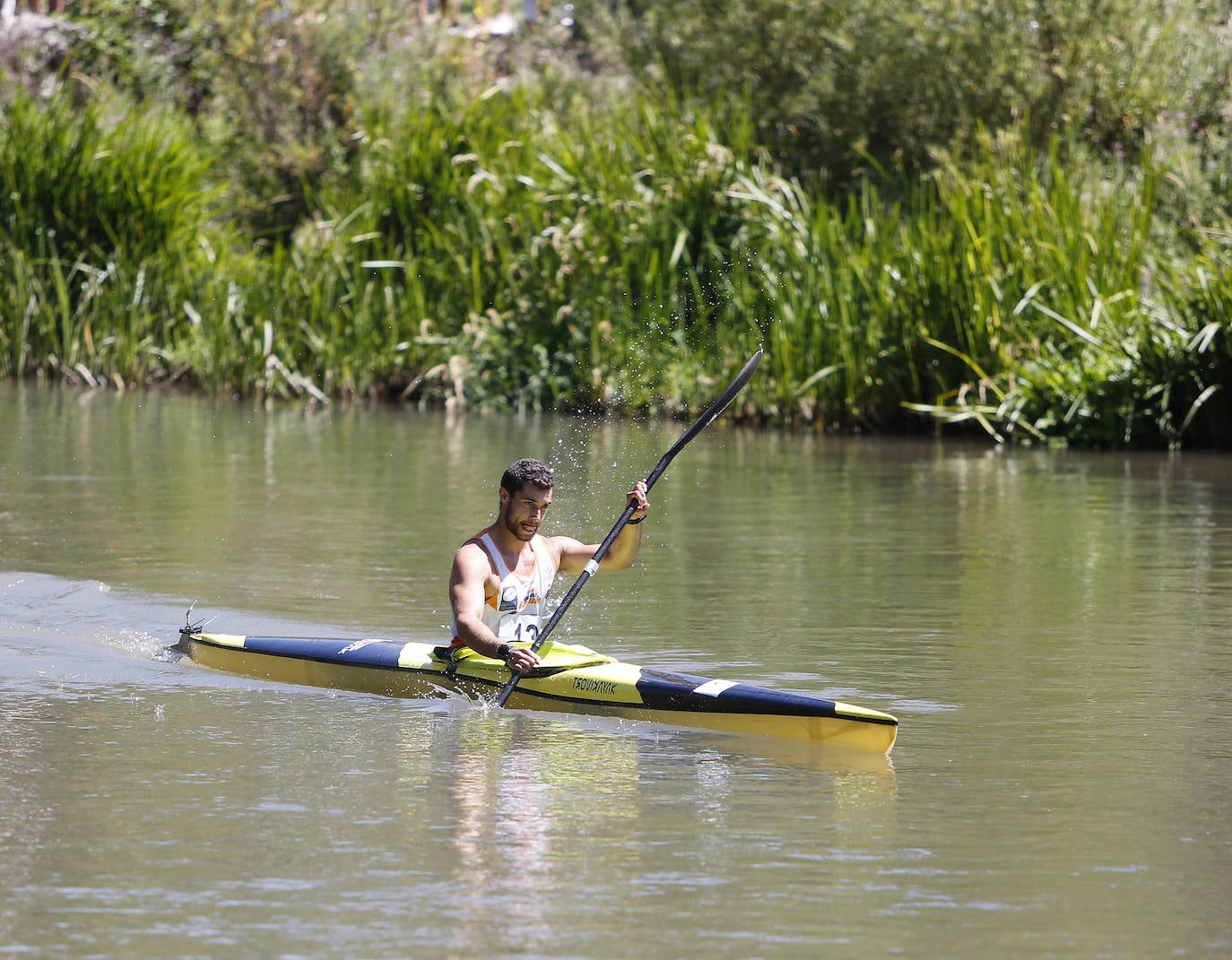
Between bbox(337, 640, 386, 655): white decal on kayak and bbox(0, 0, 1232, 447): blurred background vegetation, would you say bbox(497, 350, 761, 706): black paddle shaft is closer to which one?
bbox(337, 640, 386, 655): white decal on kayak

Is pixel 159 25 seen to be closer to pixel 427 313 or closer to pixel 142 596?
pixel 427 313

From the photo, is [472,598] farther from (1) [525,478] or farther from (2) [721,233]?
(2) [721,233]

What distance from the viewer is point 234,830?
17.1 ft

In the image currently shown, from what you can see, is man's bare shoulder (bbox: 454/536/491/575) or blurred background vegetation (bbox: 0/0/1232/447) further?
blurred background vegetation (bbox: 0/0/1232/447)

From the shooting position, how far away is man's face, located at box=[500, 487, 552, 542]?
281 inches

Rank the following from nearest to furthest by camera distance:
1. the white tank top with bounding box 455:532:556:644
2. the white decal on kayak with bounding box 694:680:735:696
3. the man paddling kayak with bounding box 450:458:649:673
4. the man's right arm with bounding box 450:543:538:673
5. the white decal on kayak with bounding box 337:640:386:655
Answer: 1. the white decal on kayak with bounding box 694:680:735:696
2. the man's right arm with bounding box 450:543:538:673
3. the man paddling kayak with bounding box 450:458:649:673
4. the white tank top with bounding box 455:532:556:644
5. the white decal on kayak with bounding box 337:640:386:655

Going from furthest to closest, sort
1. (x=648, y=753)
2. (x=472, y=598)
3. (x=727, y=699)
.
Answer: 1. (x=472, y=598)
2. (x=727, y=699)
3. (x=648, y=753)

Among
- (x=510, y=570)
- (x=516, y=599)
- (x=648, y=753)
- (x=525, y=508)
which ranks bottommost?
(x=648, y=753)

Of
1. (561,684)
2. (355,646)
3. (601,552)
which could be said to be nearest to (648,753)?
(561,684)

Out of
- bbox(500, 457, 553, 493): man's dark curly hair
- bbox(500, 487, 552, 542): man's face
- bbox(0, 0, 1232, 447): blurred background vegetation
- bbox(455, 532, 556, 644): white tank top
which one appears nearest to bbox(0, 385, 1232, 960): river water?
bbox(455, 532, 556, 644): white tank top

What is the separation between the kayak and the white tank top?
195 mm

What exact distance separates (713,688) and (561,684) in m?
0.61

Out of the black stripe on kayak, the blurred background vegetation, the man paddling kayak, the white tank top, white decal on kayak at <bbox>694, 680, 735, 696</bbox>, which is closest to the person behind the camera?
the black stripe on kayak

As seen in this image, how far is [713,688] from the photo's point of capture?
6.56 m
